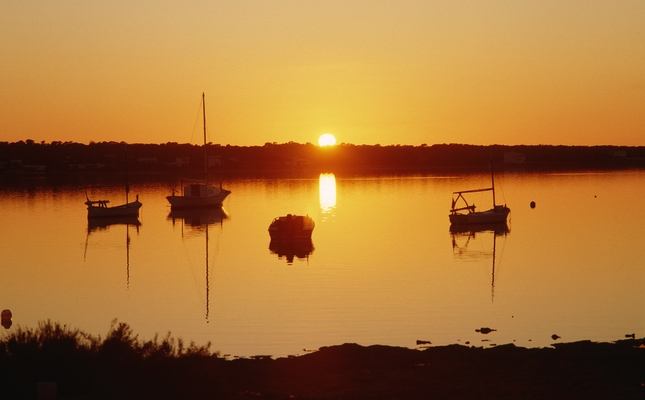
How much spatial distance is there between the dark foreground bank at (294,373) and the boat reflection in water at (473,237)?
16.3m

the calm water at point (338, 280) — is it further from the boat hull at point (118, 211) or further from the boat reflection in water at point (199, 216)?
the boat hull at point (118, 211)

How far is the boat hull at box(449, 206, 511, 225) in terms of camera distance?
66.8 metres

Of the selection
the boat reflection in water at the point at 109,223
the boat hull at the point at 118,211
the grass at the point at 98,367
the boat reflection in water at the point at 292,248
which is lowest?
the boat reflection in water at the point at 109,223

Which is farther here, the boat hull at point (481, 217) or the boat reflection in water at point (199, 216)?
the boat reflection in water at point (199, 216)

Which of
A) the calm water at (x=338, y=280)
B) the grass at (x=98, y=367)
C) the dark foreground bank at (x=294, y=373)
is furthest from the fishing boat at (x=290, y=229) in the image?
the grass at (x=98, y=367)

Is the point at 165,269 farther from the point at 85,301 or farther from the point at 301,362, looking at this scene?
the point at 301,362

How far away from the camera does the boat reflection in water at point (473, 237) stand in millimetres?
47188

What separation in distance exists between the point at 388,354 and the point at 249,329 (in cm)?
760

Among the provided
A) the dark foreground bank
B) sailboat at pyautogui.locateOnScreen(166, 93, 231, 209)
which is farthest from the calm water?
sailboat at pyautogui.locateOnScreen(166, 93, 231, 209)

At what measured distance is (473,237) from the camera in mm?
60000

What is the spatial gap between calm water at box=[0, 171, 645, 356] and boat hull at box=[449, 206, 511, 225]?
167cm

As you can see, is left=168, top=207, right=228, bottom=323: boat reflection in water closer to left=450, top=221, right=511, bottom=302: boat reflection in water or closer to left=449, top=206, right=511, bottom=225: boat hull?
left=450, top=221, right=511, bottom=302: boat reflection in water

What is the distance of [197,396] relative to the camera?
1437 centimetres

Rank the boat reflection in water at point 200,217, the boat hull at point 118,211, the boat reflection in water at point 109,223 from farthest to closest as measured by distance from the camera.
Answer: the boat hull at point 118,211
the boat reflection in water at point 200,217
the boat reflection in water at point 109,223
